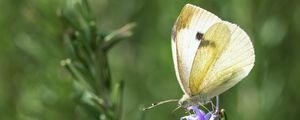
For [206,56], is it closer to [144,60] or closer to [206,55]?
[206,55]

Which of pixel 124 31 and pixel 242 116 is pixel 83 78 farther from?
pixel 242 116

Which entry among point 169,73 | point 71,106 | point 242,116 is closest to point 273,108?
point 242,116

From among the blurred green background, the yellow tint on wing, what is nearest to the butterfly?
the yellow tint on wing

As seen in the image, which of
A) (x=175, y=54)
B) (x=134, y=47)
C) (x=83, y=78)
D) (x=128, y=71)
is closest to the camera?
(x=175, y=54)

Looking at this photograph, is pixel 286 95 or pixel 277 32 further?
pixel 286 95

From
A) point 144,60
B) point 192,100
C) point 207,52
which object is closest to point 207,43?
point 207,52

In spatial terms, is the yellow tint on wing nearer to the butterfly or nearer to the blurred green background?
the butterfly
